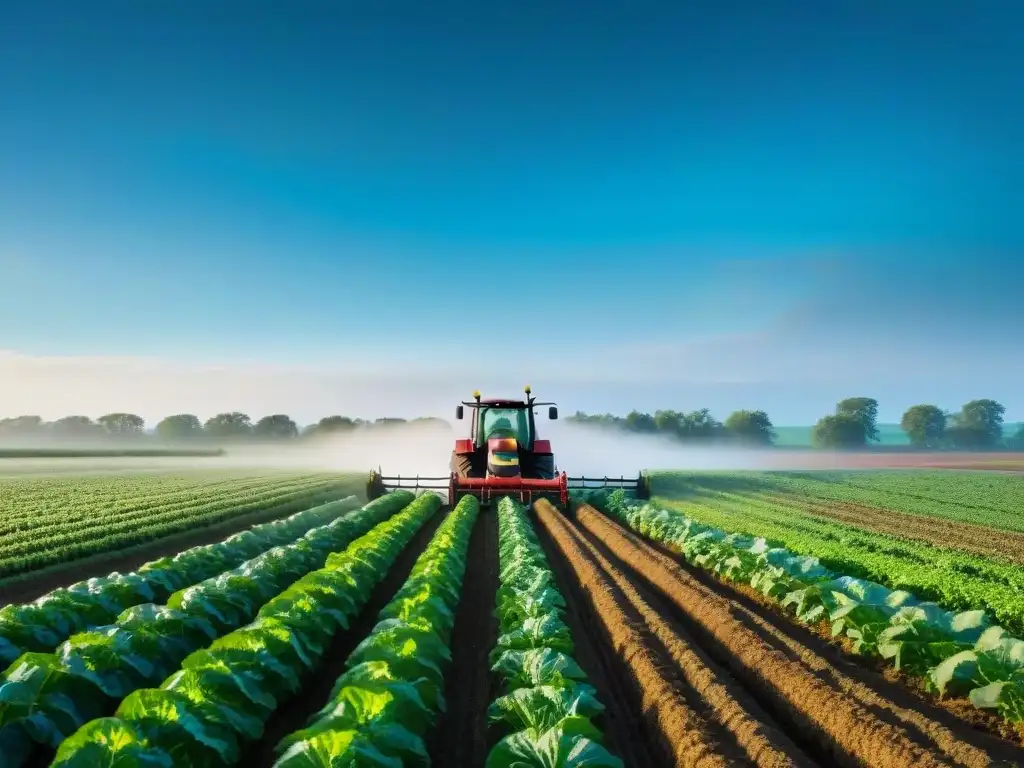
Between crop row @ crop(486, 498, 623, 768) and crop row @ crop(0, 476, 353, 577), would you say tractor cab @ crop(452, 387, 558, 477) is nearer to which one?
crop row @ crop(0, 476, 353, 577)

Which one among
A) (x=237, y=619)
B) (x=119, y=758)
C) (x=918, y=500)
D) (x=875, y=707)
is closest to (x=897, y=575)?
(x=875, y=707)

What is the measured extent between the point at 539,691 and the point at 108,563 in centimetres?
1332

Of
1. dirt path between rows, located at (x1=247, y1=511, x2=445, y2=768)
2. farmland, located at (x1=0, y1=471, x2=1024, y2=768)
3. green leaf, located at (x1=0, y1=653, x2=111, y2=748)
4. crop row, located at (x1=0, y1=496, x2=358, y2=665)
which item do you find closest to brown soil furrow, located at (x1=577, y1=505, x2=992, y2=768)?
farmland, located at (x1=0, y1=471, x2=1024, y2=768)

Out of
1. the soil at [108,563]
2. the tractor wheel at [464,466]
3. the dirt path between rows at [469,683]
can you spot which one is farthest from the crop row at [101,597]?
the tractor wheel at [464,466]

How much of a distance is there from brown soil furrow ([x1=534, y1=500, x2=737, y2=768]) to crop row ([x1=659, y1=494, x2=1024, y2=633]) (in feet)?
16.1

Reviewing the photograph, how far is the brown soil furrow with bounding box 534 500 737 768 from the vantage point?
4848 millimetres

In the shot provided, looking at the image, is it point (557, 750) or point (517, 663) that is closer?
point (557, 750)

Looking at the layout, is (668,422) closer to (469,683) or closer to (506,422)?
(506,422)

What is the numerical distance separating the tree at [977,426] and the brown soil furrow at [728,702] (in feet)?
331

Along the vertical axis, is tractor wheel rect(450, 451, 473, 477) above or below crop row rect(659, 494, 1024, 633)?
above

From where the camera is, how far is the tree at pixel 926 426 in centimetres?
9612

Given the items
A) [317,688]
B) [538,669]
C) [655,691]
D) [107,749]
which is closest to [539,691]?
[538,669]

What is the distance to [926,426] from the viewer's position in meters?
97.0

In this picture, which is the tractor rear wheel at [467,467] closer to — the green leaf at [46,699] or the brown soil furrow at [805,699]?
the brown soil furrow at [805,699]
